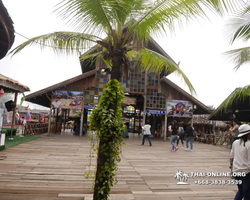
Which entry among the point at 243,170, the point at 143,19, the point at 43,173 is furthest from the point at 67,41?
the point at 243,170

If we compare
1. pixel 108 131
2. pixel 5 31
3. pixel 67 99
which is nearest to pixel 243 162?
pixel 108 131

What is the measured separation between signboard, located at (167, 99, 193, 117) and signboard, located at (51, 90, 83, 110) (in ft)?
22.5

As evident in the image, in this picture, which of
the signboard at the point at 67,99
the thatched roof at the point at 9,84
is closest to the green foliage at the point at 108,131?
the thatched roof at the point at 9,84

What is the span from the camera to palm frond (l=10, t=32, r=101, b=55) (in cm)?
386

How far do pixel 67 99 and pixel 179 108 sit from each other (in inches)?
340

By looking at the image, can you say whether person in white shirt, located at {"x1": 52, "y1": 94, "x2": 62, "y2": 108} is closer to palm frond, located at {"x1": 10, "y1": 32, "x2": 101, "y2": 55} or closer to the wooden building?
the wooden building

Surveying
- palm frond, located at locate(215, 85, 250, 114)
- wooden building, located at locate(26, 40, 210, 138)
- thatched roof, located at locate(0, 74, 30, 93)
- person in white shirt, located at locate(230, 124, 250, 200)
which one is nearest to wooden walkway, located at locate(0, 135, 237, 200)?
person in white shirt, located at locate(230, 124, 250, 200)

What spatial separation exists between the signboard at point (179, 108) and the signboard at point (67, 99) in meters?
6.87

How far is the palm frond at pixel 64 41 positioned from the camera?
386 cm

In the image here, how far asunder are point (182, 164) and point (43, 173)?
181 inches

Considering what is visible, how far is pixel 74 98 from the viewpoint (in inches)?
558

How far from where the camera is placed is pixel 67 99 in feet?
46.4

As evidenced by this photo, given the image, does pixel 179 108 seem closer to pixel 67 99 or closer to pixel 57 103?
pixel 67 99

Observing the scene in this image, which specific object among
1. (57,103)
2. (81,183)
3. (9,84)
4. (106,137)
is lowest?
(81,183)
